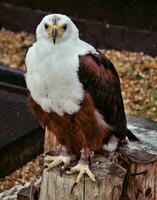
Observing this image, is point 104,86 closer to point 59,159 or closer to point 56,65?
point 56,65

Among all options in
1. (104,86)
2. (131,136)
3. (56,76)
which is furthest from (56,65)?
(131,136)

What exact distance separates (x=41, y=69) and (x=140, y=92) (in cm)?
327

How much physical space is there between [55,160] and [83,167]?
0.20 metres

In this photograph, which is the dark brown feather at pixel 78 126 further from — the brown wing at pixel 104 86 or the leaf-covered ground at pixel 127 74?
the leaf-covered ground at pixel 127 74

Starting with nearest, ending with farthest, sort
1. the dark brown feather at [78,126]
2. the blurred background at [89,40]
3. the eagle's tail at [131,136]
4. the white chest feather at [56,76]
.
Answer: the white chest feather at [56,76] → the dark brown feather at [78,126] → the eagle's tail at [131,136] → the blurred background at [89,40]

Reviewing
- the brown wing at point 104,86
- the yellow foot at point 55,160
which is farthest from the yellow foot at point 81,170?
the brown wing at point 104,86

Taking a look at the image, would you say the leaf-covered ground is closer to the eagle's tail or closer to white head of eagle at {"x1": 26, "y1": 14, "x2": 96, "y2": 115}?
the eagle's tail

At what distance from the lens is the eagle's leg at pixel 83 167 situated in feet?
10.9

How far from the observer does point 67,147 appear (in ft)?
11.6

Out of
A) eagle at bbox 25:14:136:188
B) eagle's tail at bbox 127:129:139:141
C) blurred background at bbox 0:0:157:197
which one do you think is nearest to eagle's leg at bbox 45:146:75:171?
eagle at bbox 25:14:136:188

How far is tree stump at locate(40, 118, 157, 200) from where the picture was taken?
10.9ft

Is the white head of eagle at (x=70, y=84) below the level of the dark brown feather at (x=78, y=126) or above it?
above

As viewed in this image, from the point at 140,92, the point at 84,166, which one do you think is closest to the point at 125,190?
the point at 84,166

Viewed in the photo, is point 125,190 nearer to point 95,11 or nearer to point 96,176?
point 96,176
